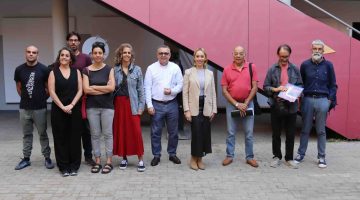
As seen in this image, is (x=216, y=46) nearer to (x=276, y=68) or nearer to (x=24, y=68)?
(x=276, y=68)

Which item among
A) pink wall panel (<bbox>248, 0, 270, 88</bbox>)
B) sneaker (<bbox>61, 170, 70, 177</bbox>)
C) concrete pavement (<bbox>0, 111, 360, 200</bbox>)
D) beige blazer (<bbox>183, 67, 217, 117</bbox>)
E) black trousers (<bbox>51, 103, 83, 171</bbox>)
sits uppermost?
pink wall panel (<bbox>248, 0, 270, 88</bbox>)

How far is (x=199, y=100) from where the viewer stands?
568cm

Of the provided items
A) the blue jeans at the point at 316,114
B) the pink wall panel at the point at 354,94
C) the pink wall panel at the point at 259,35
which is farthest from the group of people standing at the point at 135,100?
the pink wall panel at the point at 354,94

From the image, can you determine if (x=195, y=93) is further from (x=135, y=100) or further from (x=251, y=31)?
(x=251, y=31)

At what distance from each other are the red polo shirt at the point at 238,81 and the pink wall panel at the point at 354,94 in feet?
8.66

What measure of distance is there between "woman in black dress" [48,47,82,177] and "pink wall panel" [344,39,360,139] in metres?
4.98

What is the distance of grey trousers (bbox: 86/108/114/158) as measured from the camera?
5449mm

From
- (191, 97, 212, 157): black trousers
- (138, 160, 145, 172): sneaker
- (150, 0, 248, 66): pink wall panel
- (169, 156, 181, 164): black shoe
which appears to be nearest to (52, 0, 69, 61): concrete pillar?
(150, 0, 248, 66): pink wall panel

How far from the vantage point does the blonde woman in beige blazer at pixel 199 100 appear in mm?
5656

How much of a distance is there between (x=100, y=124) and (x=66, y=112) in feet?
1.66

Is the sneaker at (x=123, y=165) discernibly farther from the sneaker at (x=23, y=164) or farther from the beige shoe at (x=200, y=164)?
the sneaker at (x=23, y=164)

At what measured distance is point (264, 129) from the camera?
8961 mm

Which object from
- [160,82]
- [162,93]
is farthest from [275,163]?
[160,82]

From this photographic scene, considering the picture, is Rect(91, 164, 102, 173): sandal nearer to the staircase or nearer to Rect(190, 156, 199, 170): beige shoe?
Rect(190, 156, 199, 170): beige shoe
